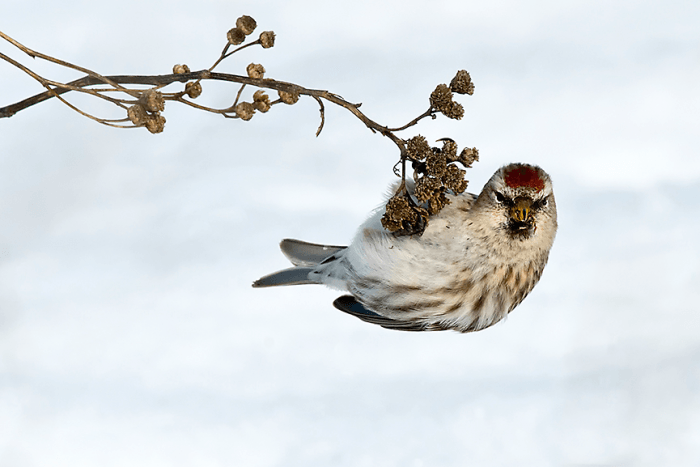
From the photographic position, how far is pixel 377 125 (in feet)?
7.77

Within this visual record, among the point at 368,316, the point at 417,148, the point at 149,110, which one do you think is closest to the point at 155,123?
the point at 149,110

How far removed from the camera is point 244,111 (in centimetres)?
214

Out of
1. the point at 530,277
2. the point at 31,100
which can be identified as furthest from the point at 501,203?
the point at 31,100

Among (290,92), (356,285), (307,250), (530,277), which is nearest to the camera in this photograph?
(290,92)

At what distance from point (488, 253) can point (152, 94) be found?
175 cm

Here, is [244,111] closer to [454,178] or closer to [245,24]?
[245,24]

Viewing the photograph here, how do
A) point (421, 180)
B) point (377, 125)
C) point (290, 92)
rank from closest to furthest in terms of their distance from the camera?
point (290, 92)
point (377, 125)
point (421, 180)

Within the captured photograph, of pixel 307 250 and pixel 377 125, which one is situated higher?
pixel 307 250

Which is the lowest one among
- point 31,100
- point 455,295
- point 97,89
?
point 455,295

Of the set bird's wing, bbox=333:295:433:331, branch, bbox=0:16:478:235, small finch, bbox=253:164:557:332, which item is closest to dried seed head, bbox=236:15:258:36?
branch, bbox=0:16:478:235

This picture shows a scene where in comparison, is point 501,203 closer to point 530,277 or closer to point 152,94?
point 530,277

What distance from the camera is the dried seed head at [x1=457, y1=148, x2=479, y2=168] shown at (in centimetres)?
251

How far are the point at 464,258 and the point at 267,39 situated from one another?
1.44 m

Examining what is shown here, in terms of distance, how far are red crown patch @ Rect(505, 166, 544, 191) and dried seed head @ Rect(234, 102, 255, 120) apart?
138cm
